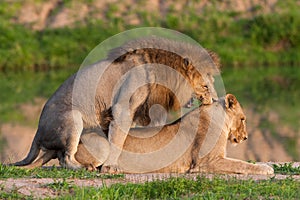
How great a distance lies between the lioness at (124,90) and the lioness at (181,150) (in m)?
0.15

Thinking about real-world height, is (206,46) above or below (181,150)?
above

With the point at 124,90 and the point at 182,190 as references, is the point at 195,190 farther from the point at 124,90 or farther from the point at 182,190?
the point at 124,90

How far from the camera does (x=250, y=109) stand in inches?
724

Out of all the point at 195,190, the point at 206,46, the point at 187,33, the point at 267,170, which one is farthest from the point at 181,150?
the point at 187,33

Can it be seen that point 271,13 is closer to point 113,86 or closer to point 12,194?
point 113,86

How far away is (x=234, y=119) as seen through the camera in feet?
28.9

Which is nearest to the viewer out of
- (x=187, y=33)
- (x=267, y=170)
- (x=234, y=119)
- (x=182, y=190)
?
(x=182, y=190)

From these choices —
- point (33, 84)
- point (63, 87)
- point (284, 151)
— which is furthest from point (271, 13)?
point (63, 87)

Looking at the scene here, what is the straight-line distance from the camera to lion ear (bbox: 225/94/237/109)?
28.8ft

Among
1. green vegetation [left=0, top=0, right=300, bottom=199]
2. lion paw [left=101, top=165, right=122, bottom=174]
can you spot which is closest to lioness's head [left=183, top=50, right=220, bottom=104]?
lion paw [left=101, top=165, right=122, bottom=174]

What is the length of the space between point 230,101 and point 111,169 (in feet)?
5.02

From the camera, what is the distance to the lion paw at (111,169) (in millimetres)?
8375

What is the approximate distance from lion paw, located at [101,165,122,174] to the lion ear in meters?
1.41

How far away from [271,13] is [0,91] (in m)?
12.5
